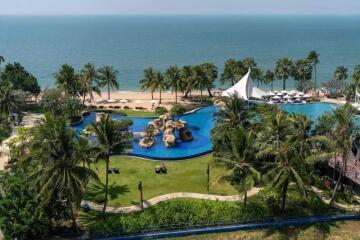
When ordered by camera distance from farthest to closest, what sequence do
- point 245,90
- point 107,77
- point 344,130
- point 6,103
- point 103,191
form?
point 107,77
point 245,90
point 6,103
point 103,191
point 344,130

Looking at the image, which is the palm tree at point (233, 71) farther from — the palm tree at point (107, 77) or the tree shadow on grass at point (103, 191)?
the tree shadow on grass at point (103, 191)

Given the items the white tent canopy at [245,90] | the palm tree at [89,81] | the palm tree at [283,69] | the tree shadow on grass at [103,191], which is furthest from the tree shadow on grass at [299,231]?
the palm tree at [283,69]

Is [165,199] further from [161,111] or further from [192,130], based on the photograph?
[161,111]

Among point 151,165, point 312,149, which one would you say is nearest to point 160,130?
point 151,165

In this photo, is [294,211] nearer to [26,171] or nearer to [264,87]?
[26,171]

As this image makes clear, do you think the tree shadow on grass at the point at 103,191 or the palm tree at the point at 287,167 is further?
the tree shadow on grass at the point at 103,191

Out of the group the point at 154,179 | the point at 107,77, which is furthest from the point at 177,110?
the point at 154,179

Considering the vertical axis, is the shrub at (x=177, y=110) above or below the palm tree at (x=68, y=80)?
below
